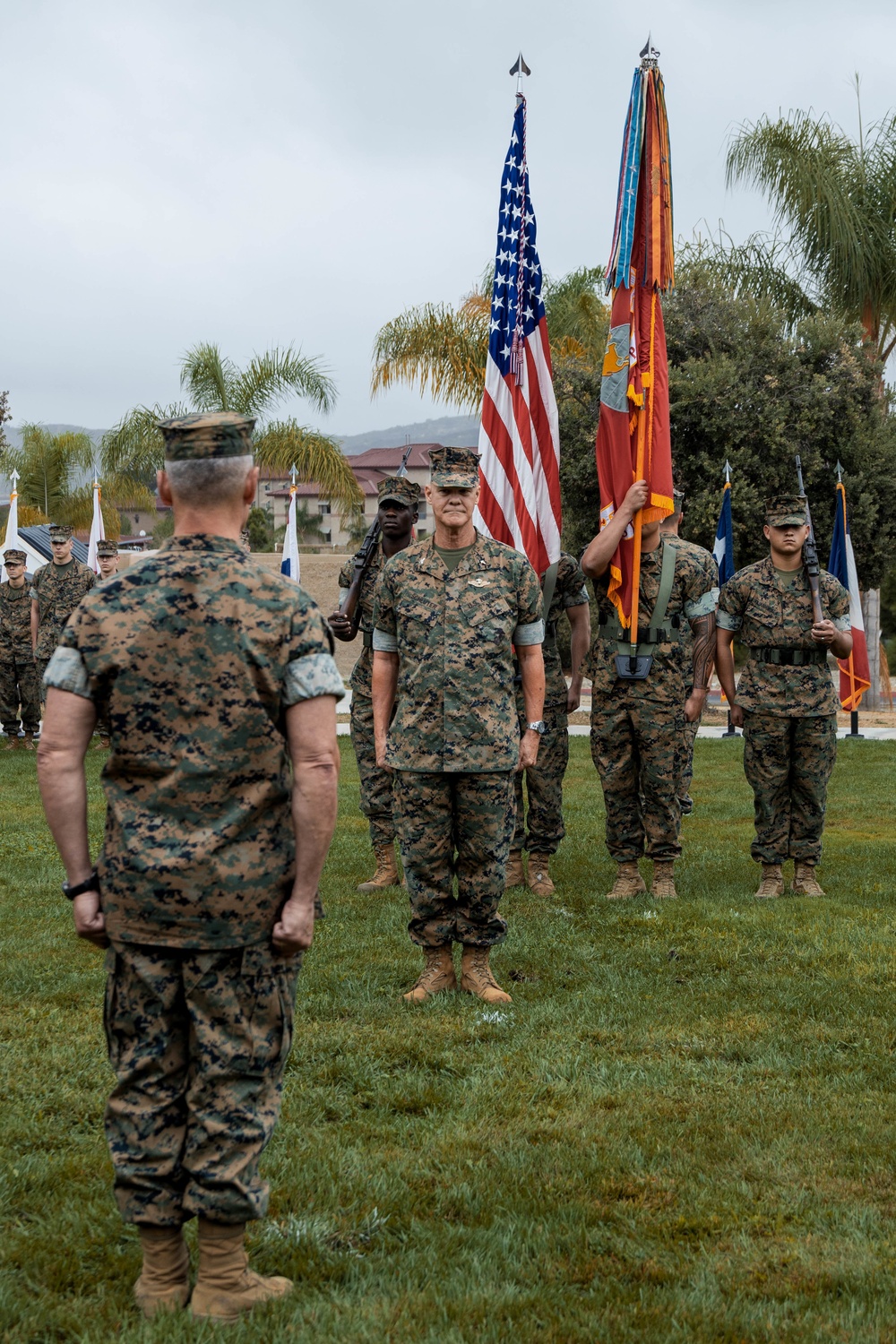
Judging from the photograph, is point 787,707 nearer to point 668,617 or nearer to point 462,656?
point 668,617

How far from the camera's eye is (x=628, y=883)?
7.77 metres

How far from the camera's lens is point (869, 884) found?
818cm

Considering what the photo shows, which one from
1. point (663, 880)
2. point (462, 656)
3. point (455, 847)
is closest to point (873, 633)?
point (663, 880)

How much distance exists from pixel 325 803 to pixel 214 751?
0.29m

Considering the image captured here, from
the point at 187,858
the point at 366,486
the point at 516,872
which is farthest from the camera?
the point at 366,486

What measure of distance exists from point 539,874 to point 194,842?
5289 mm

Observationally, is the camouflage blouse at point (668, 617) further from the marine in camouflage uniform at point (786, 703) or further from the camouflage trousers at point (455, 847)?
the camouflage trousers at point (455, 847)

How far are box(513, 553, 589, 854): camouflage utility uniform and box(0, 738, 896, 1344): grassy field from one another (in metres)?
1.07

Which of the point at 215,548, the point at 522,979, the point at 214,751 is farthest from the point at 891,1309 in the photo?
the point at 522,979

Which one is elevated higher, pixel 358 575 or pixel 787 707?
pixel 358 575

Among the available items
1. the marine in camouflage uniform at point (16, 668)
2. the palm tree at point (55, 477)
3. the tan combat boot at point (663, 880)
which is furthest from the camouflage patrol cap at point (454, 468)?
the palm tree at point (55, 477)

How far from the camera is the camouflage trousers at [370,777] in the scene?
792cm

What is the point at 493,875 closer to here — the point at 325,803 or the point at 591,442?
the point at 325,803

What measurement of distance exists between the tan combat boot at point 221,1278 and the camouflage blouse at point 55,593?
40.6 feet
